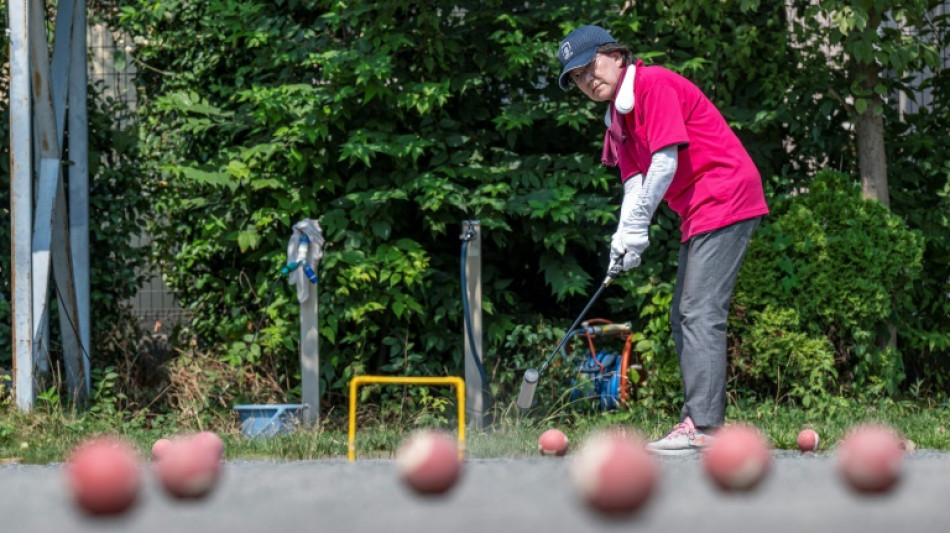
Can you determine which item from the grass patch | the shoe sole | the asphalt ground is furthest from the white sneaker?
the asphalt ground

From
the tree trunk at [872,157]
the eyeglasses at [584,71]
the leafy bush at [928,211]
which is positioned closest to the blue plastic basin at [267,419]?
the eyeglasses at [584,71]

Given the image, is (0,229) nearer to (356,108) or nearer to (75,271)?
(75,271)

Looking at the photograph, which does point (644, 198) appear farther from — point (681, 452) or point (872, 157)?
point (872, 157)

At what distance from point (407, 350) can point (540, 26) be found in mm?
1880

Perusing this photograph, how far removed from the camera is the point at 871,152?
6387mm

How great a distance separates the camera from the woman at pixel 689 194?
437 centimetres

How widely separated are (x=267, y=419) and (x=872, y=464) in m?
3.63

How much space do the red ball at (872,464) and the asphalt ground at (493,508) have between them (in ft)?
0.12

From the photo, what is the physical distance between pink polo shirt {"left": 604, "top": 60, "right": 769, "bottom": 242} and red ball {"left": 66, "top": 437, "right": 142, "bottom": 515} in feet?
8.28

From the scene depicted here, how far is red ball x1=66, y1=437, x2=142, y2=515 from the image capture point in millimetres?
2348

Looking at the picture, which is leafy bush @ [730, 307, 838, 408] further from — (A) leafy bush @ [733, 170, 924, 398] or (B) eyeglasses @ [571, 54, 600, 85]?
(B) eyeglasses @ [571, 54, 600, 85]

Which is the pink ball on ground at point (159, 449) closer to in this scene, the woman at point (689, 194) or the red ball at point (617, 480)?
Result: the woman at point (689, 194)

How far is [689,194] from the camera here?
4.53m

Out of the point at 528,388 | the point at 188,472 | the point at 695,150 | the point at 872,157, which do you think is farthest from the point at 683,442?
the point at 872,157
